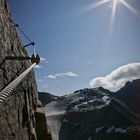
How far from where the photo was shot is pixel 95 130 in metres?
140

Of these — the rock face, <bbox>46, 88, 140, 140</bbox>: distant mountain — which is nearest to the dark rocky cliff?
the rock face

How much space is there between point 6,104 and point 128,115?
155057 millimetres

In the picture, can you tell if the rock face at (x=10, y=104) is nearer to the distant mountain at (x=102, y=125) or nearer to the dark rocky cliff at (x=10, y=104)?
the dark rocky cliff at (x=10, y=104)

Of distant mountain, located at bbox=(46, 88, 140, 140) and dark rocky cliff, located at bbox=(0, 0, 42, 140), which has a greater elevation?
dark rocky cliff, located at bbox=(0, 0, 42, 140)

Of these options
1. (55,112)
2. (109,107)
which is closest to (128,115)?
(109,107)

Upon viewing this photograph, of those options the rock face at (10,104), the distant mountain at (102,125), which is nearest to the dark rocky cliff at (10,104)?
the rock face at (10,104)

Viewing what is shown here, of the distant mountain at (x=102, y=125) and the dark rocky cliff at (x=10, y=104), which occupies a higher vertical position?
the dark rocky cliff at (x=10, y=104)

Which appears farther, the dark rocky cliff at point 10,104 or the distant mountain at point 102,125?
the distant mountain at point 102,125

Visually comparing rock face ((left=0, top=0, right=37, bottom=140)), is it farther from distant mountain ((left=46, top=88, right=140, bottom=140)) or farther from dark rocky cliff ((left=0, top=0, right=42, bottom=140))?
distant mountain ((left=46, top=88, right=140, bottom=140))

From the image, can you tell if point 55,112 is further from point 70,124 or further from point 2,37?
point 2,37

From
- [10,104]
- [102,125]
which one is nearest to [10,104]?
[10,104]

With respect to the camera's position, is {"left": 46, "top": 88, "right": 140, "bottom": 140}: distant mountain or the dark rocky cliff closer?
the dark rocky cliff

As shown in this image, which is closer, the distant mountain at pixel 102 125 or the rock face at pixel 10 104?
the rock face at pixel 10 104

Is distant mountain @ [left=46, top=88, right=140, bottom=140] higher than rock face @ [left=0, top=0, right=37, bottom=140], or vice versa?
rock face @ [left=0, top=0, right=37, bottom=140]
